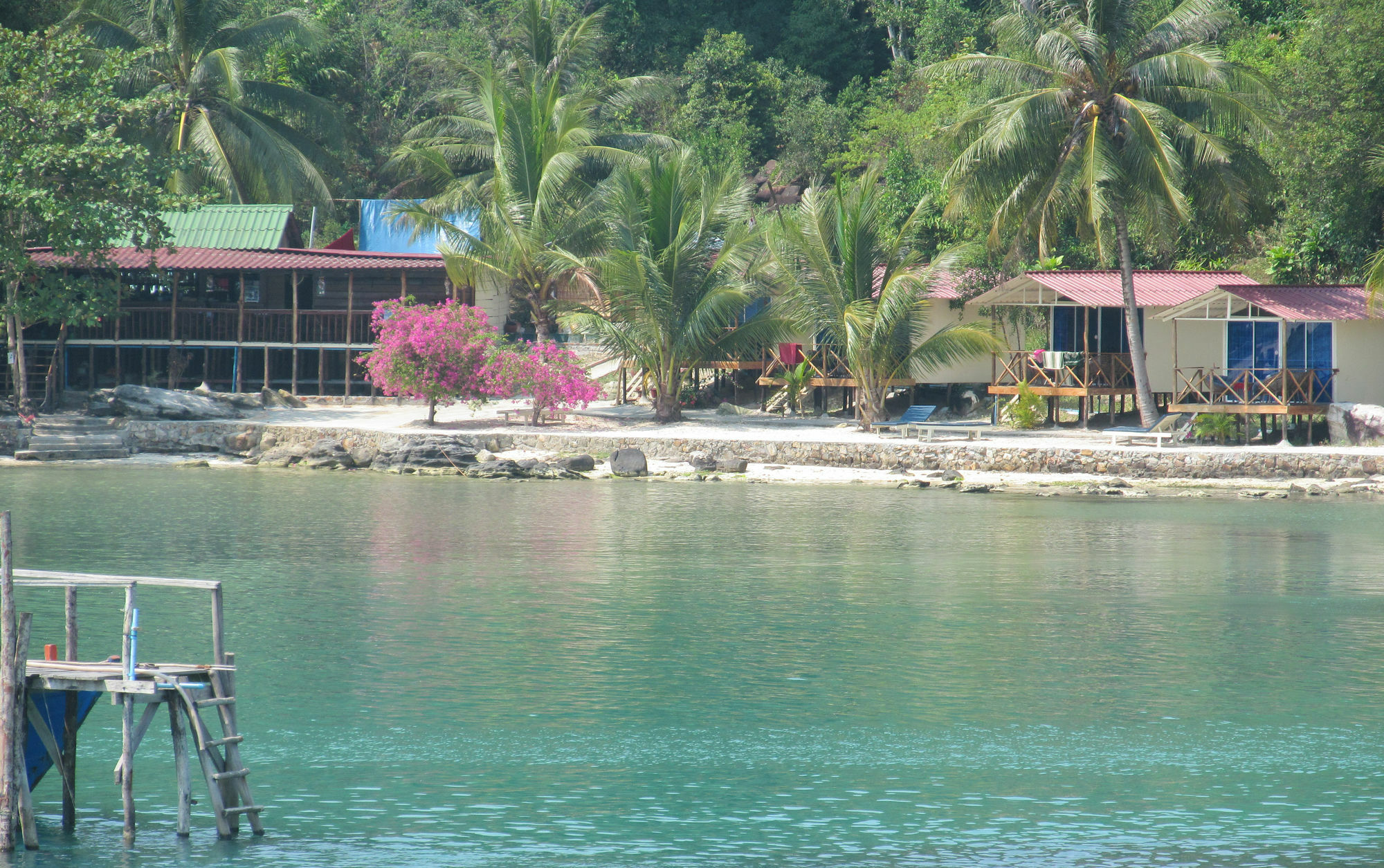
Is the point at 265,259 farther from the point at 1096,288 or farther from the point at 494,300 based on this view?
the point at 1096,288

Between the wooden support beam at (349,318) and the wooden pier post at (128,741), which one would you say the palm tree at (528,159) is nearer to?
the wooden support beam at (349,318)

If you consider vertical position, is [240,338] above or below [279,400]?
above

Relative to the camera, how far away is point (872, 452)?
27.2m

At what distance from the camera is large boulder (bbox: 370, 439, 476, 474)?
94.3 feet

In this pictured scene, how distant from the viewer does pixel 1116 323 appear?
1196 inches

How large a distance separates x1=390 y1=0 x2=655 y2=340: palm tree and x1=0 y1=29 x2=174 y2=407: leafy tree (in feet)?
22.6

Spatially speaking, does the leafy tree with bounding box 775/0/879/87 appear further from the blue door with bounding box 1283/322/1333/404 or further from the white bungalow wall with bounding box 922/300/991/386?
the blue door with bounding box 1283/322/1333/404

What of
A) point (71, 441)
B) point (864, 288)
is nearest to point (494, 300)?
point (71, 441)

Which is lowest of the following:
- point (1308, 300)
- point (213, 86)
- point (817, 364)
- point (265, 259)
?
point (817, 364)

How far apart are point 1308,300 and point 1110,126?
15.7ft

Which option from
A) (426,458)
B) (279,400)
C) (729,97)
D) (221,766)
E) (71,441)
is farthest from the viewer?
(729,97)

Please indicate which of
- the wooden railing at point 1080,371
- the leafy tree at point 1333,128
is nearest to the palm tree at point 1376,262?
the leafy tree at point 1333,128

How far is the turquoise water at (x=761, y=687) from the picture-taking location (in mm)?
8875

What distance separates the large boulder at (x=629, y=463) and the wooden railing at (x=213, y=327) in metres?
9.30
